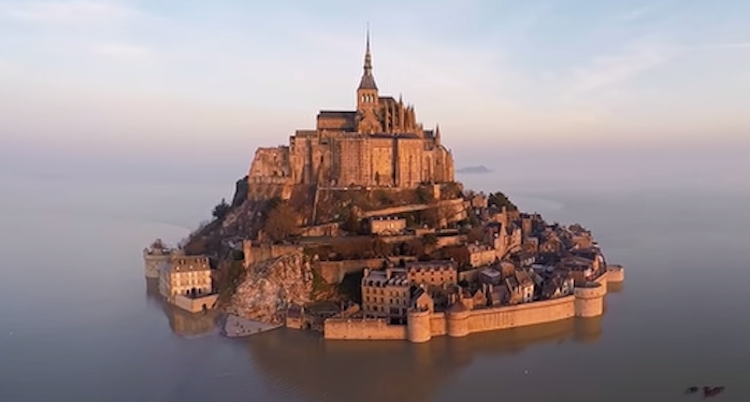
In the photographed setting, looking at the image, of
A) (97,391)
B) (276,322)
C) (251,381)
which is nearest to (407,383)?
(251,381)

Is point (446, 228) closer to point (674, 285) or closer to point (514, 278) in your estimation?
point (514, 278)

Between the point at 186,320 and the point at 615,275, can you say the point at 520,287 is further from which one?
the point at 186,320

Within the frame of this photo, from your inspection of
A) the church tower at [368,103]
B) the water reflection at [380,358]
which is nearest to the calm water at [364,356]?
the water reflection at [380,358]

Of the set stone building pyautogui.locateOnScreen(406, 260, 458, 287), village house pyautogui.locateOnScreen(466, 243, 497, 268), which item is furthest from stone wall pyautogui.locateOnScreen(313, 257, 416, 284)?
village house pyautogui.locateOnScreen(466, 243, 497, 268)

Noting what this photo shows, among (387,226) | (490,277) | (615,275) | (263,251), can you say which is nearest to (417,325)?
(490,277)

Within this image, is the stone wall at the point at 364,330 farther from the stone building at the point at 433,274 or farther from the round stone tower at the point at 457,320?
the stone building at the point at 433,274

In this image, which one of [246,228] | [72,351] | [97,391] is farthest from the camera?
[246,228]

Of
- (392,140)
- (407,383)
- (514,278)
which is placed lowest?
(407,383)

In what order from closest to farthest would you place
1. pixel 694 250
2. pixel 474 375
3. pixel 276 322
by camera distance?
1. pixel 474 375
2. pixel 276 322
3. pixel 694 250
